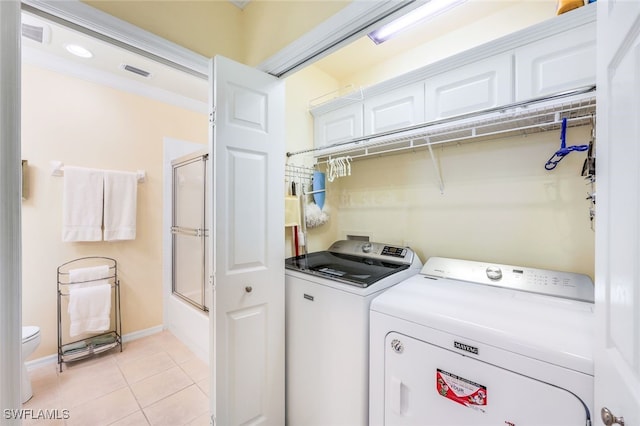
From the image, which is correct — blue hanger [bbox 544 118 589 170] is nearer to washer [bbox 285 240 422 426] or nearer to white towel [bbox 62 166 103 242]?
washer [bbox 285 240 422 426]

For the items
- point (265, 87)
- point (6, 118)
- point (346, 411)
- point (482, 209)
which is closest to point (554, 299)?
point (482, 209)

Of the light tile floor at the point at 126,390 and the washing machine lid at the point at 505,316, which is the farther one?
the light tile floor at the point at 126,390

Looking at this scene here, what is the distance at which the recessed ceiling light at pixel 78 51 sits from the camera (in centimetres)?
207

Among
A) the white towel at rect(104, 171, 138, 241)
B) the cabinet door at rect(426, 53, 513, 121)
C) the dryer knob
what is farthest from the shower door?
the dryer knob

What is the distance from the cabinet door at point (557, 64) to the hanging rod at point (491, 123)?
0.08m

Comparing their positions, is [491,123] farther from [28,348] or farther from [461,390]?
[28,348]

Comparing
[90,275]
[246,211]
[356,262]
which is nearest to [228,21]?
[246,211]

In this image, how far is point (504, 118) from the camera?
132cm

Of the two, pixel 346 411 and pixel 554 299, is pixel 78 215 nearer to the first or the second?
pixel 346 411

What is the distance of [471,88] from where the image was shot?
4.72 ft

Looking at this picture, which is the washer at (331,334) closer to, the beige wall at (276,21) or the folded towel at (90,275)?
the beige wall at (276,21)

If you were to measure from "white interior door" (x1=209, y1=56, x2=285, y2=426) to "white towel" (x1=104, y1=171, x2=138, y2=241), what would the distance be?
190 centimetres

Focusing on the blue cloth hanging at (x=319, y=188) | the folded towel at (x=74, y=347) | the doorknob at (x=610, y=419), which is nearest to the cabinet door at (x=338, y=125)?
the blue cloth hanging at (x=319, y=188)

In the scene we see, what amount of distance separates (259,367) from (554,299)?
1.55 m
